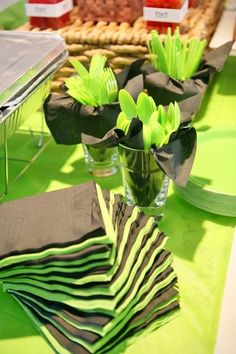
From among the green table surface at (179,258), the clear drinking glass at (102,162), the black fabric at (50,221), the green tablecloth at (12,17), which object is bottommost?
the green table surface at (179,258)

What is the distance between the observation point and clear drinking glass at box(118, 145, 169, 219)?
0.64 metres

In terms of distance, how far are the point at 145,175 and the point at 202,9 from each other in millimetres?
653

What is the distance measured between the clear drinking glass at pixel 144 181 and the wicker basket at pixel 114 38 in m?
0.38

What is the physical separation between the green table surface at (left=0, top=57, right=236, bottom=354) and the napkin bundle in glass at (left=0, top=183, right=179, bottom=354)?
0.02 meters

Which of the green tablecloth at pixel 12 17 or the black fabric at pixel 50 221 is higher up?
the green tablecloth at pixel 12 17

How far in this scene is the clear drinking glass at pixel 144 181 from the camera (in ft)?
2.09

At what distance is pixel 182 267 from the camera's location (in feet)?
2.02

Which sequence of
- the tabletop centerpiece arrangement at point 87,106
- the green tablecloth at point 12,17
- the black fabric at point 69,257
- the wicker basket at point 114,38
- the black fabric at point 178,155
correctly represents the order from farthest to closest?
the green tablecloth at point 12,17, the wicker basket at point 114,38, the tabletop centerpiece arrangement at point 87,106, the black fabric at point 178,155, the black fabric at point 69,257

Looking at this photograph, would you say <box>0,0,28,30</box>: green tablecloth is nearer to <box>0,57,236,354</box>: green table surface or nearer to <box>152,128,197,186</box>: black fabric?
<box>0,57,236,354</box>: green table surface

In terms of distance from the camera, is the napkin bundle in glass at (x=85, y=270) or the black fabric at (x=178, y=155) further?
the black fabric at (x=178, y=155)

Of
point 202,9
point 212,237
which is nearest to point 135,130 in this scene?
point 212,237

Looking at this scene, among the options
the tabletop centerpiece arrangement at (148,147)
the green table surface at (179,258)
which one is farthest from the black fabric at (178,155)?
the green table surface at (179,258)

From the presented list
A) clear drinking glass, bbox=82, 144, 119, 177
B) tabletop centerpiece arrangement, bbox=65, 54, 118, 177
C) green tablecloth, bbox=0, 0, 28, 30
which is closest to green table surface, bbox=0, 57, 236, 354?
clear drinking glass, bbox=82, 144, 119, 177

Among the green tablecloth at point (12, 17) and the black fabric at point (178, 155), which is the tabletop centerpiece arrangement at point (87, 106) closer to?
the black fabric at point (178, 155)
